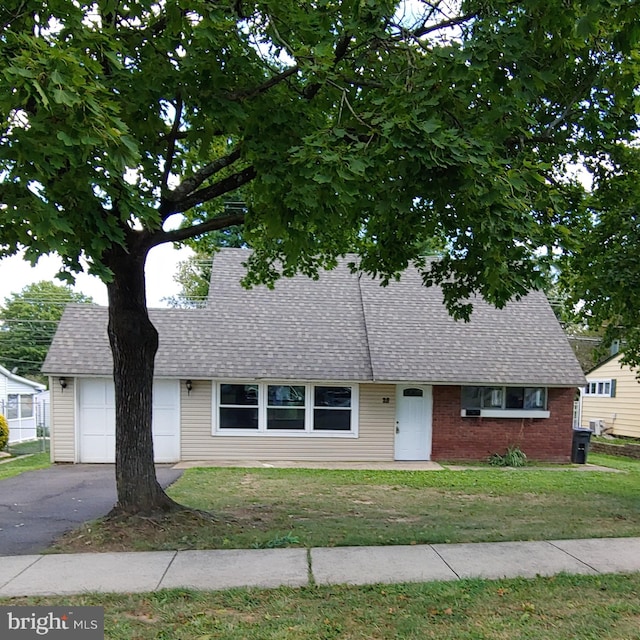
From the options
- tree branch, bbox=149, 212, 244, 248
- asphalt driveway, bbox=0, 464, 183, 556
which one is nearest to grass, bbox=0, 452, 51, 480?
asphalt driveway, bbox=0, 464, 183, 556

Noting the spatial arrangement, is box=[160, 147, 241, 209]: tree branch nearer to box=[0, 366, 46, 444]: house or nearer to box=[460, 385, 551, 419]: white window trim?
box=[460, 385, 551, 419]: white window trim

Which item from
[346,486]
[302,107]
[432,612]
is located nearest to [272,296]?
[346,486]

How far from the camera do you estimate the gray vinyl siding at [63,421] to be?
13.8 metres

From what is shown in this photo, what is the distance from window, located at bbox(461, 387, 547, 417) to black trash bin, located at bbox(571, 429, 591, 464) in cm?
119

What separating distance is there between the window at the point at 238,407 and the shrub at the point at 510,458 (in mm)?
6557

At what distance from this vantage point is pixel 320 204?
4883mm

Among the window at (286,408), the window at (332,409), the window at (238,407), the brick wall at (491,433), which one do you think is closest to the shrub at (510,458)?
the brick wall at (491,433)

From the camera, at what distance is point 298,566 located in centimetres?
528

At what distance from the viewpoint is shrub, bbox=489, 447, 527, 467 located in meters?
14.3

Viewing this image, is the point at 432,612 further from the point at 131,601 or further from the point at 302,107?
the point at 302,107

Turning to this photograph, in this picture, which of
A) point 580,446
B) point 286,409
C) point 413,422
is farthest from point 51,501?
point 580,446

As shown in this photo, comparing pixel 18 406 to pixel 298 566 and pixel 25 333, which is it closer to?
pixel 298 566

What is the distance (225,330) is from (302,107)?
32.8 ft

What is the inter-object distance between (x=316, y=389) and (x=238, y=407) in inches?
85.6
